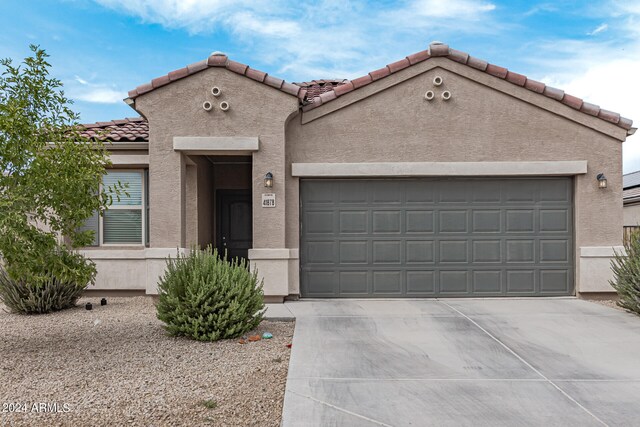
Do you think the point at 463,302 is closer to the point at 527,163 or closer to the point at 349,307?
the point at 349,307

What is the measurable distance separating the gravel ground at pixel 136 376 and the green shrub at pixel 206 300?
0.76 ft

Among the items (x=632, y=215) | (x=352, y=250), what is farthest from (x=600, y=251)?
(x=632, y=215)

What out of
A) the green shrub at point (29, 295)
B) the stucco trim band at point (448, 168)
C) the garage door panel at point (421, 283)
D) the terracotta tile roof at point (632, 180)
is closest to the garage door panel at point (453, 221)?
the stucco trim band at point (448, 168)

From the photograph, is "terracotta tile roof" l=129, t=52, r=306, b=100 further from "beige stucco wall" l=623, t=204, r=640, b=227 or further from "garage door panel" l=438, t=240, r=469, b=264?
"beige stucco wall" l=623, t=204, r=640, b=227

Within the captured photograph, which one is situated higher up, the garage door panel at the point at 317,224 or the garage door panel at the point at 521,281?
the garage door panel at the point at 317,224

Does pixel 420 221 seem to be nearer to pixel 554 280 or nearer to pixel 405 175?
pixel 405 175

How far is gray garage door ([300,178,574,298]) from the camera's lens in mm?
10531

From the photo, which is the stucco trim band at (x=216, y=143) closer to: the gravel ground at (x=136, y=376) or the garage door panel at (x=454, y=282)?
the gravel ground at (x=136, y=376)

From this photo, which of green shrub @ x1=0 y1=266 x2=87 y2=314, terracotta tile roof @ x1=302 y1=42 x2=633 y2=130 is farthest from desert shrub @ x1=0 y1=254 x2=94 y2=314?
terracotta tile roof @ x1=302 y1=42 x2=633 y2=130

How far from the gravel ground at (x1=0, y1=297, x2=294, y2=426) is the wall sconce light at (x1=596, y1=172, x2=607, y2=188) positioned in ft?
22.3

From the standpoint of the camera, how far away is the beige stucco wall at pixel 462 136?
1036 cm

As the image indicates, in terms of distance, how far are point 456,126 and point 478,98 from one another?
726mm

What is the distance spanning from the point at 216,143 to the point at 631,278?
785cm

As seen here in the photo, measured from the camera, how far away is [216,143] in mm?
9961
